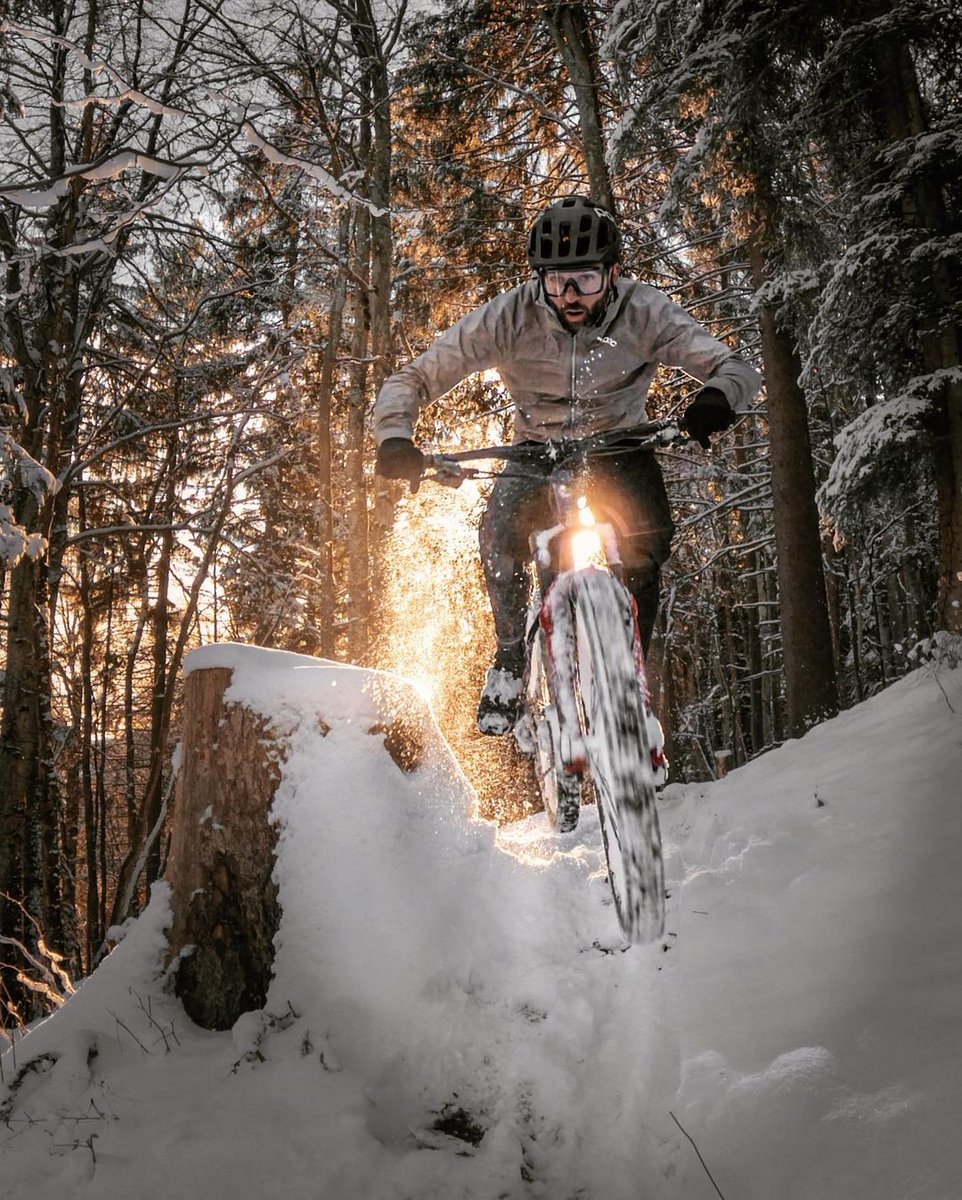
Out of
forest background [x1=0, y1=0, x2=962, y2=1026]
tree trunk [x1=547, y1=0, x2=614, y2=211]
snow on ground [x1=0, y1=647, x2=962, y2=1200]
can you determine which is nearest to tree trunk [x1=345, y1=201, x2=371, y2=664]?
forest background [x1=0, y1=0, x2=962, y2=1026]

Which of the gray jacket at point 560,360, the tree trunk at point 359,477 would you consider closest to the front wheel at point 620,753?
the gray jacket at point 560,360

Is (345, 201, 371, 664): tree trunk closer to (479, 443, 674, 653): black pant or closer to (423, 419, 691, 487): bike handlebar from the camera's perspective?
(479, 443, 674, 653): black pant

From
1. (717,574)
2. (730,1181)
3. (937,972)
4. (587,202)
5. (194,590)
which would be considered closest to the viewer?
(730,1181)

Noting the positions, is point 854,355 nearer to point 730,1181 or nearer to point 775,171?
point 775,171

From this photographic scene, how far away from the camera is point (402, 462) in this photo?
11.3 feet

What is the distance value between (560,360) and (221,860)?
8.88 feet

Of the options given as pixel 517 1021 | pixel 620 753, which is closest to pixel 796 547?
pixel 620 753

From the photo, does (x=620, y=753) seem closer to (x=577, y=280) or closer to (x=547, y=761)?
(x=547, y=761)

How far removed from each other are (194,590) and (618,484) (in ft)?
26.3

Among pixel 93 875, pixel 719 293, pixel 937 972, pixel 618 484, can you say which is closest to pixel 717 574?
pixel 719 293

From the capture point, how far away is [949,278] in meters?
6.74

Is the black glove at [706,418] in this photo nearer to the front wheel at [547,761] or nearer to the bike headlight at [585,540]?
the bike headlight at [585,540]

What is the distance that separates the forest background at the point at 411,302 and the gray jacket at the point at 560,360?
62.3 inches

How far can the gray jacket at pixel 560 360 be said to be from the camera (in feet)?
12.0
